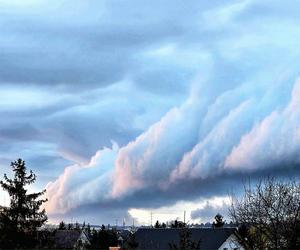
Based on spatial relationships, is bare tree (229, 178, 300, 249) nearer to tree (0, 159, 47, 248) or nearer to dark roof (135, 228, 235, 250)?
tree (0, 159, 47, 248)

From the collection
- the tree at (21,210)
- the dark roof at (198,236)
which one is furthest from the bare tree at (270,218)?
the dark roof at (198,236)

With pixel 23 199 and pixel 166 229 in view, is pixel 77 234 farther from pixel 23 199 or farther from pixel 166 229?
pixel 23 199

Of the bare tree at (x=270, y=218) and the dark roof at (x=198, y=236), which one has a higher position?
the dark roof at (x=198, y=236)

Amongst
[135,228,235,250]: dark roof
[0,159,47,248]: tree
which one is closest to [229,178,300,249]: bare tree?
[0,159,47,248]: tree

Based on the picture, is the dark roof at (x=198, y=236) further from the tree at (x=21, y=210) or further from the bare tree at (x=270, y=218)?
the bare tree at (x=270, y=218)

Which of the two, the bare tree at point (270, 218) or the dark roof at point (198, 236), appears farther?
the dark roof at point (198, 236)

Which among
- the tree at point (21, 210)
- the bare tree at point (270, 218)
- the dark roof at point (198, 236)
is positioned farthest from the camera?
the dark roof at point (198, 236)

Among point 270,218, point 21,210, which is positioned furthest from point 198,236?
point 270,218

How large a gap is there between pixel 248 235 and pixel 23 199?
27.8 m

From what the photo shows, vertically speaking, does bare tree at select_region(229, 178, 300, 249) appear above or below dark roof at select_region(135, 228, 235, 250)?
below

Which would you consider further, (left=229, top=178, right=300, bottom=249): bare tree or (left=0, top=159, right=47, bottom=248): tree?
(left=0, top=159, right=47, bottom=248): tree

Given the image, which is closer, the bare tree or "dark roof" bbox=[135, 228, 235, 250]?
the bare tree

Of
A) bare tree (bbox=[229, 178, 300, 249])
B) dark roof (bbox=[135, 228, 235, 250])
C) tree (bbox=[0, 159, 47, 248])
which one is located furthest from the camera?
dark roof (bbox=[135, 228, 235, 250])

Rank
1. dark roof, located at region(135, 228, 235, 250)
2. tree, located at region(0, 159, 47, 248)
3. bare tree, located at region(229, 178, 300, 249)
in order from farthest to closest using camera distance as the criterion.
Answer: dark roof, located at region(135, 228, 235, 250) < tree, located at region(0, 159, 47, 248) < bare tree, located at region(229, 178, 300, 249)
